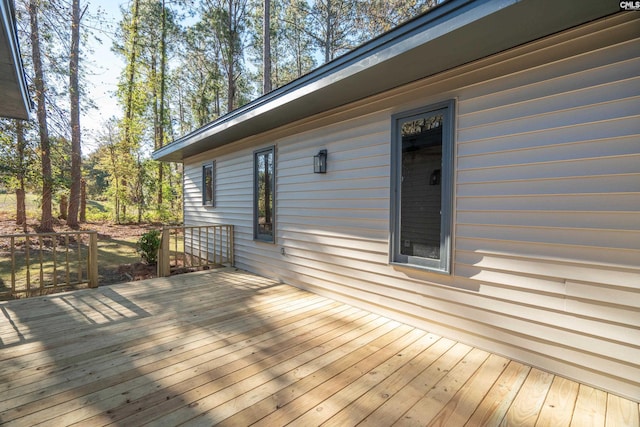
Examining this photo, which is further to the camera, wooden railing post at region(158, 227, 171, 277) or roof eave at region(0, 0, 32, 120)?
wooden railing post at region(158, 227, 171, 277)

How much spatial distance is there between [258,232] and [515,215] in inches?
153

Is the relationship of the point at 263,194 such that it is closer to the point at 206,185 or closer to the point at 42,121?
the point at 206,185

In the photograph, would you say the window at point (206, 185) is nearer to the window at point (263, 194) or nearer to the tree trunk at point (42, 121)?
the window at point (263, 194)

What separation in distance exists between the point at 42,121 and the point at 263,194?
22.4 feet

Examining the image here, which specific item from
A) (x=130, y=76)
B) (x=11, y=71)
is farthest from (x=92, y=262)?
(x=130, y=76)

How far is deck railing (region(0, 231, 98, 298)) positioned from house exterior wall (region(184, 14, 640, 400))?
3493 millimetres

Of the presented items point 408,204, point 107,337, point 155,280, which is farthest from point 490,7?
point 155,280

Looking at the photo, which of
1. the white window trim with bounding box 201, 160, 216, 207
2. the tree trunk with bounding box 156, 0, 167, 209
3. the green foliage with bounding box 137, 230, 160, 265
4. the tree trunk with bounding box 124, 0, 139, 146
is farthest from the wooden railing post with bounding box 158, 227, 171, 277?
the tree trunk with bounding box 124, 0, 139, 146

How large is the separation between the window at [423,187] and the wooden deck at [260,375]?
2.71ft

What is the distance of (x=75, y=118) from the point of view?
9.13 m

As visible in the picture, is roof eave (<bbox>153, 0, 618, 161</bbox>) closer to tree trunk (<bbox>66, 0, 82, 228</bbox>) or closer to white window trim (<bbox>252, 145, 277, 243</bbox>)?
white window trim (<bbox>252, 145, 277, 243</bbox>)

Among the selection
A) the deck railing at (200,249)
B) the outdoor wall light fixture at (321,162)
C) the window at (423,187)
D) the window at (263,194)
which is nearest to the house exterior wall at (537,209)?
the window at (423,187)

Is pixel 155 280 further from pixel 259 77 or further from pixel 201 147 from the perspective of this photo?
pixel 259 77

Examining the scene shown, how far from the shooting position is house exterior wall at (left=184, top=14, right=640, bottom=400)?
185 centimetres
